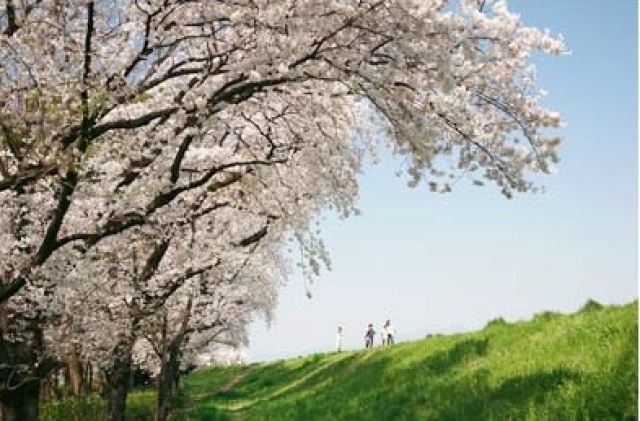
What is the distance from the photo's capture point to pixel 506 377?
48.1ft

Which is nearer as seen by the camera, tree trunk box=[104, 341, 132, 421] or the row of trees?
the row of trees

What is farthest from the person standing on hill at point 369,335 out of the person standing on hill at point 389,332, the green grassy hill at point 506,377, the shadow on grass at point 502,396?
the shadow on grass at point 502,396

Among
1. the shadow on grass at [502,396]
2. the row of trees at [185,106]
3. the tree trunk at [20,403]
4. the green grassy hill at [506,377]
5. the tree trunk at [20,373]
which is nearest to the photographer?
the row of trees at [185,106]

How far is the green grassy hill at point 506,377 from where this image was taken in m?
11.2

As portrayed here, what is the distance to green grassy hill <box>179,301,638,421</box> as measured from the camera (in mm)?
11195

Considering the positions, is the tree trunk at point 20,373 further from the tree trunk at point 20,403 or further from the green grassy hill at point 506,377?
the green grassy hill at point 506,377

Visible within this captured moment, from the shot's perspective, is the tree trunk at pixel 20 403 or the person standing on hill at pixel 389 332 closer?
the tree trunk at pixel 20 403

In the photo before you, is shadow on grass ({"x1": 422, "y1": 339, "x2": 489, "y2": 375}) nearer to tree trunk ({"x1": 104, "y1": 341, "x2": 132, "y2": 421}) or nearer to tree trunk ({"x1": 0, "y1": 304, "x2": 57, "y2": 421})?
tree trunk ({"x1": 104, "y1": 341, "x2": 132, "y2": 421})

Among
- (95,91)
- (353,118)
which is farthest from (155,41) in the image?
(353,118)

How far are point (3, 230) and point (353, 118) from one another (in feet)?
23.1

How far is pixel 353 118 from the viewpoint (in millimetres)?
17328

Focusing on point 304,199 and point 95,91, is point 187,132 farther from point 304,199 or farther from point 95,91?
point 304,199

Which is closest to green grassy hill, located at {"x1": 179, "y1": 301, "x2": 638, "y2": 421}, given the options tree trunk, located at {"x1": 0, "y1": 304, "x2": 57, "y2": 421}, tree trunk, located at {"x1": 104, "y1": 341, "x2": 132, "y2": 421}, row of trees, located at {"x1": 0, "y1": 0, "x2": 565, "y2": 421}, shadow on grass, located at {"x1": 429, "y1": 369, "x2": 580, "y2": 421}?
shadow on grass, located at {"x1": 429, "y1": 369, "x2": 580, "y2": 421}

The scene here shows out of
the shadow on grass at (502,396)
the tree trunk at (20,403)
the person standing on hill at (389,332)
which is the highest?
the person standing on hill at (389,332)
